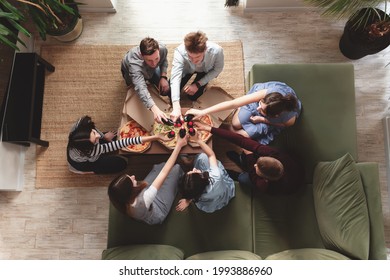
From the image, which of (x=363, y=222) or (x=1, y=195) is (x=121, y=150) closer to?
(x=1, y=195)

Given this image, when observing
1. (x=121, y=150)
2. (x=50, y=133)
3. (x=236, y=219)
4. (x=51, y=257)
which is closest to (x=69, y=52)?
(x=50, y=133)

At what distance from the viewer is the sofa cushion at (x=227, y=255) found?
234 cm

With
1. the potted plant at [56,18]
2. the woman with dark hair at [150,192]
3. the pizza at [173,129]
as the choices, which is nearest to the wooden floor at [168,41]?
the potted plant at [56,18]

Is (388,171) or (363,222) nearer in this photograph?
(363,222)

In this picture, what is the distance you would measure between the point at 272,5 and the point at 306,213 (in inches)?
85.0

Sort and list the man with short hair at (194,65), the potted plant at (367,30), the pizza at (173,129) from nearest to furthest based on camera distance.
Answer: the man with short hair at (194,65) < the pizza at (173,129) < the potted plant at (367,30)

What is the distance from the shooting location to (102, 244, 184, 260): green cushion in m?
2.37

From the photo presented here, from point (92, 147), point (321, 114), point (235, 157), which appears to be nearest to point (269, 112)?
Result: point (321, 114)

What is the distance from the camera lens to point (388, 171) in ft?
10.1

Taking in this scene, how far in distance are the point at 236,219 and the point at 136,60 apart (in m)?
1.57

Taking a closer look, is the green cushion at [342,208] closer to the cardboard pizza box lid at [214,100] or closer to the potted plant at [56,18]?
the cardboard pizza box lid at [214,100]

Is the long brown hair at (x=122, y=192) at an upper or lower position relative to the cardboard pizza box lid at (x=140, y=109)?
lower

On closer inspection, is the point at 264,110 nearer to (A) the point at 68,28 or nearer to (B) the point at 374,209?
(B) the point at 374,209

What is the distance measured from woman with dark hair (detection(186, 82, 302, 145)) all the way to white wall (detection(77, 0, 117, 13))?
158cm
